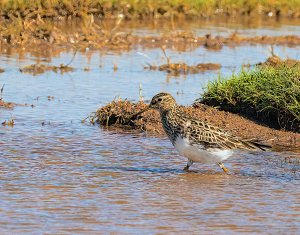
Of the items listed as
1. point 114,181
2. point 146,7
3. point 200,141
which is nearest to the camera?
point 114,181

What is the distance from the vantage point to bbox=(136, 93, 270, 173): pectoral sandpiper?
10.1 meters

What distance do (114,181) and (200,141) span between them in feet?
3.54

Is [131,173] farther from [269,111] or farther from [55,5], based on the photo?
[55,5]

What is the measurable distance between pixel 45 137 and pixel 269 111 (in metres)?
3.23

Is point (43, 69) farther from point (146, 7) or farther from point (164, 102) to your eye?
point (146, 7)

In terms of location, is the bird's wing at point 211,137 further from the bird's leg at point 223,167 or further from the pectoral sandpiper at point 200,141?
the bird's leg at point 223,167

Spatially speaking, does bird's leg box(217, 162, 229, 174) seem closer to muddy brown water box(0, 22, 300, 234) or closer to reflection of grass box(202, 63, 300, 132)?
muddy brown water box(0, 22, 300, 234)

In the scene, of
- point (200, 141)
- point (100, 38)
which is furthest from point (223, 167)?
point (100, 38)

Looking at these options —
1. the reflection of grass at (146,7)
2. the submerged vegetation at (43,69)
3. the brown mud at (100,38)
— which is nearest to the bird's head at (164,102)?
the submerged vegetation at (43,69)

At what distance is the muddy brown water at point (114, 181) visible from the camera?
8203mm

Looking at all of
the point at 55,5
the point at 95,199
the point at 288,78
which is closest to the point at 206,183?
the point at 95,199

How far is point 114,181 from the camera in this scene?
9.86 meters

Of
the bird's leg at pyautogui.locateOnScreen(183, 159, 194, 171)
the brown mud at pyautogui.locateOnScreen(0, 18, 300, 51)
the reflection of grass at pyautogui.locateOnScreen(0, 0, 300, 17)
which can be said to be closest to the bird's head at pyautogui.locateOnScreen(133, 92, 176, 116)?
the bird's leg at pyautogui.locateOnScreen(183, 159, 194, 171)

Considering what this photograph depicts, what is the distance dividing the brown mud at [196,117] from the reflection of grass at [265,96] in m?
0.21
